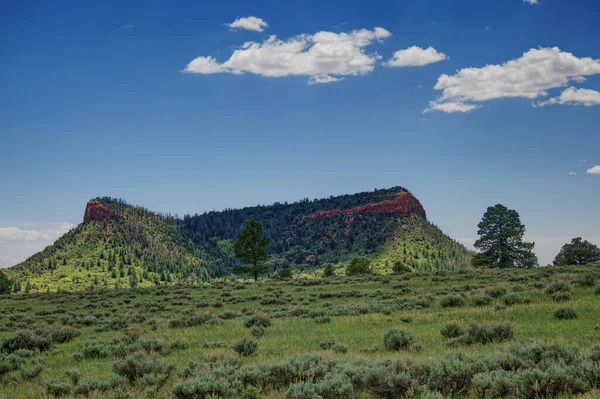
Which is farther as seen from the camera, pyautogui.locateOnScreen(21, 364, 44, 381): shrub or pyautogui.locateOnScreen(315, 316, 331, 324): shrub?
pyautogui.locateOnScreen(315, 316, 331, 324): shrub

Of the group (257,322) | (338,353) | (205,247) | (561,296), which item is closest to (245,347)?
(338,353)

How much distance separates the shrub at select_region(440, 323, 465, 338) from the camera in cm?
1394

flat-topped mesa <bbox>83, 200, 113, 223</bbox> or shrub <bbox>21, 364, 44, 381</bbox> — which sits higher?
flat-topped mesa <bbox>83, 200, 113, 223</bbox>

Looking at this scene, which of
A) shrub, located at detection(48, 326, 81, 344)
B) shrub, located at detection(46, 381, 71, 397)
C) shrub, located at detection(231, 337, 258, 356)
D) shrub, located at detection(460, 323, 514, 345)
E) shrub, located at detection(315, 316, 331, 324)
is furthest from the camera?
shrub, located at detection(315, 316, 331, 324)

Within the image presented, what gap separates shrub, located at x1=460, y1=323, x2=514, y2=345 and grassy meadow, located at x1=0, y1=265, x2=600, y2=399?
4cm

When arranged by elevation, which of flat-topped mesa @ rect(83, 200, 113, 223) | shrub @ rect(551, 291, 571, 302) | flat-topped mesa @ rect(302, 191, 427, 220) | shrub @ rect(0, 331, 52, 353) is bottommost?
shrub @ rect(0, 331, 52, 353)

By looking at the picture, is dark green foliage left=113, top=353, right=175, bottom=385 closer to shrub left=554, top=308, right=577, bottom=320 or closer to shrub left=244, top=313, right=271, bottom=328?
shrub left=244, top=313, right=271, bottom=328

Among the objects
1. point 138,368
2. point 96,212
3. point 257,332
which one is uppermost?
point 96,212

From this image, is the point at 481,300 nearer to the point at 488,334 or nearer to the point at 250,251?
the point at 488,334

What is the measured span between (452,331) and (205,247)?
621 ft

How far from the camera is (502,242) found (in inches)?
2356

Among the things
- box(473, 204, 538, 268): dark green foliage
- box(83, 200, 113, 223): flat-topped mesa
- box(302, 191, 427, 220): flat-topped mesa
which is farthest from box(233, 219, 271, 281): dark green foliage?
box(83, 200, 113, 223): flat-topped mesa

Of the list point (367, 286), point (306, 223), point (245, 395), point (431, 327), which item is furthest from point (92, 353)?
point (306, 223)

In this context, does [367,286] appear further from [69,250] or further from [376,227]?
[69,250]
